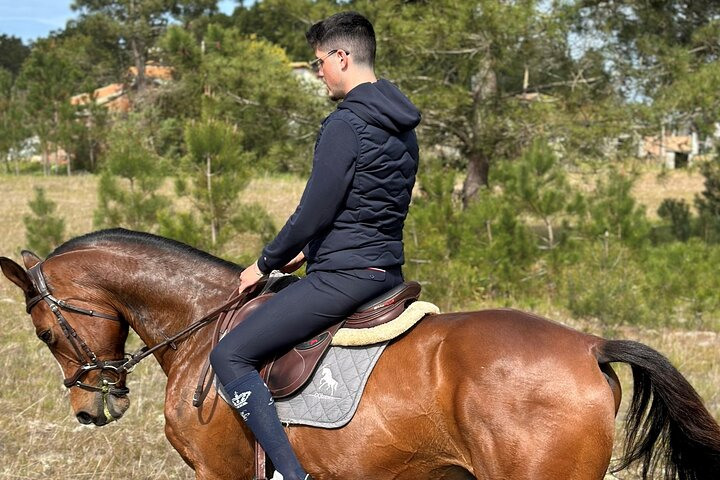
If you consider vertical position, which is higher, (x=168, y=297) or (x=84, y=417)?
(x=168, y=297)

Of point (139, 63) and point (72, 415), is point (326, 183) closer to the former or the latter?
point (72, 415)

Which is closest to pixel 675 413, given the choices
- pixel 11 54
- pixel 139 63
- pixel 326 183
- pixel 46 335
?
pixel 326 183

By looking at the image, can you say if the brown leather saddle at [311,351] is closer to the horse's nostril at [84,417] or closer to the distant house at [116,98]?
the horse's nostril at [84,417]

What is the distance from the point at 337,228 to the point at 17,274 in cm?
160

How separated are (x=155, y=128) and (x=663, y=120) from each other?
75.3ft

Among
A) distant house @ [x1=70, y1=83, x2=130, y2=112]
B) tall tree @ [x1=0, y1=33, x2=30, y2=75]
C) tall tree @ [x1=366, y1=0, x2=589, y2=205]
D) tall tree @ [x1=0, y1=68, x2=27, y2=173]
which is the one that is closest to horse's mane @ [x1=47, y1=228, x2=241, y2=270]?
tall tree @ [x1=366, y1=0, x2=589, y2=205]

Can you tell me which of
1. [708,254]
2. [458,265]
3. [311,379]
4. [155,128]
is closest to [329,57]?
[311,379]

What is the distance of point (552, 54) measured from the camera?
1433cm

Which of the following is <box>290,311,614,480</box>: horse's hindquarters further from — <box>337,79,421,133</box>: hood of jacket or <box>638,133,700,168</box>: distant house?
<box>638,133,700,168</box>: distant house

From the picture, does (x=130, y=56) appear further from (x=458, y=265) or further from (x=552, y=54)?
(x=458, y=265)

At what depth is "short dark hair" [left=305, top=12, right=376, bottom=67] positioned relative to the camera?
327 cm

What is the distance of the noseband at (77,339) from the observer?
3.68 meters

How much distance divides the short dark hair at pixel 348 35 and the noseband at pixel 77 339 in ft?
5.53

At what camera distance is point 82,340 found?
371 centimetres
